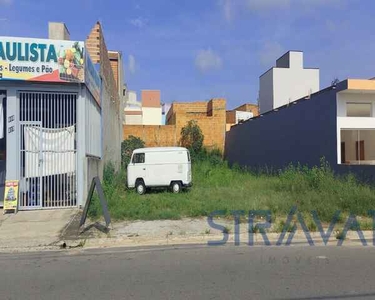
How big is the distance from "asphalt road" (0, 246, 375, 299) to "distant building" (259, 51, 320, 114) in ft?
109

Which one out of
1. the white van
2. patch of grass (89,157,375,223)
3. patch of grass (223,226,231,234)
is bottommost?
patch of grass (223,226,231,234)

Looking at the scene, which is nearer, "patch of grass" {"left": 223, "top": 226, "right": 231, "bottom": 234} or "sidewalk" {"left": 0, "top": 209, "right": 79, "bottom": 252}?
"sidewalk" {"left": 0, "top": 209, "right": 79, "bottom": 252}

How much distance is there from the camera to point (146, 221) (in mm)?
10172

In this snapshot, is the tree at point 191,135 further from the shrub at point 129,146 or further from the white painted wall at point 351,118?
the white painted wall at point 351,118

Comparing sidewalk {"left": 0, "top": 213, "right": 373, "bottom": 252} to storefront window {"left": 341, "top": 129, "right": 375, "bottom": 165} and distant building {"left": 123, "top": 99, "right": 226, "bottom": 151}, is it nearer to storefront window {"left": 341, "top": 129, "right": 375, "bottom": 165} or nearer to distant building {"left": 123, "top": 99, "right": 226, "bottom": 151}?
storefront window {"left": 341, "top": 129, "right": 375, "bottom": 165}

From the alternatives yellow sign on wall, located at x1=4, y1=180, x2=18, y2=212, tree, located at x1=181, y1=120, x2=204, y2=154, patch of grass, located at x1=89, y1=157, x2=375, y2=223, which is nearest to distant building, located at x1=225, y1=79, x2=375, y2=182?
patch of grass, located at x1=89, y1=157, x2=375, y2=223

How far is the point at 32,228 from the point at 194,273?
16.7 ft

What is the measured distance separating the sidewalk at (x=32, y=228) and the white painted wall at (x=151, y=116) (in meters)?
50.7

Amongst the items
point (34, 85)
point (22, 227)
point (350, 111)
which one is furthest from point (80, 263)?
point (350, 111)

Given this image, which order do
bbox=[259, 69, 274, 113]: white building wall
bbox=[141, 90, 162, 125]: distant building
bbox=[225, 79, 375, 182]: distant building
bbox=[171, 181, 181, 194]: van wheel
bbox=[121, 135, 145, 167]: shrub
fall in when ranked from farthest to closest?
bbox=[141, 90, 162, 125]: distant building, bbox=[259, 69, 274, 113]: white building wall, bbox=[121, 135, 145, 167]: shrub, bbox=[171, 181, 181, 194]: van wheel, bbox=[225, 79, 375, 182]: distant building

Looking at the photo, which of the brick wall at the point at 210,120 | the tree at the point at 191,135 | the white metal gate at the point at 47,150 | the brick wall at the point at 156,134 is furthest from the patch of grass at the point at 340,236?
the brick wall at the point at 210,120

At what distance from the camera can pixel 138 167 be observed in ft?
55.9

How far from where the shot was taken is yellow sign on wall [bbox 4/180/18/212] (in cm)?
1141

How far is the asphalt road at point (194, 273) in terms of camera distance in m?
5.16
